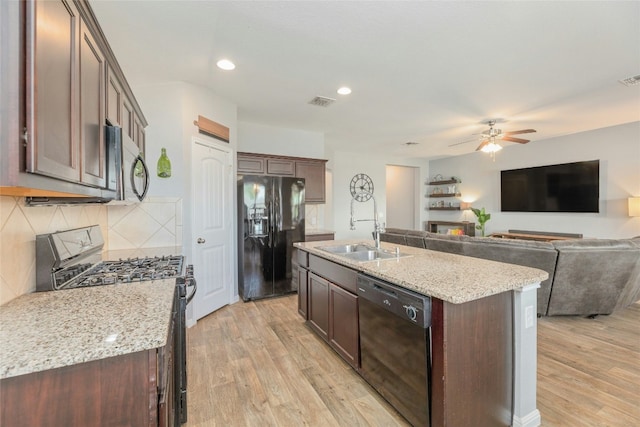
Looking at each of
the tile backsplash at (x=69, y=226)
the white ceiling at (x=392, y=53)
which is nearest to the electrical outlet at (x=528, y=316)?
the white ceiling at (x=392, y=53)

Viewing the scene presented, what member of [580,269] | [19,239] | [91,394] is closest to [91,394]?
[91,394]

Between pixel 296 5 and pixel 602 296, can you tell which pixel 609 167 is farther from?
pixel 296 5

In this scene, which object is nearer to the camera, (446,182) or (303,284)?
(303,284)

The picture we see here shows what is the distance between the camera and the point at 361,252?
104 inches

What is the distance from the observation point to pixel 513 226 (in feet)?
20.9

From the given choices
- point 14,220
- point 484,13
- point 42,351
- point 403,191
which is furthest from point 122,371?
point 403,191

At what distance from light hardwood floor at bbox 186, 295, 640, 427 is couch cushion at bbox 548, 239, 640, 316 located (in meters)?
0.19

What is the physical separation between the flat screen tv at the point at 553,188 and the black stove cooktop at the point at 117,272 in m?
6.83

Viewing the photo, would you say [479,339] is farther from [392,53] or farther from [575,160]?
[575,160]

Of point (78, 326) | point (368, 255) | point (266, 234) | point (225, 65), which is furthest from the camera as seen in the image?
point (266, 234)

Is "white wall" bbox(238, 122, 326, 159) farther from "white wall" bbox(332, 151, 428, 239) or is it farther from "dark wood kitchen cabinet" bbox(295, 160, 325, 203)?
"white wall" bbox(332, 151, 428, 239)

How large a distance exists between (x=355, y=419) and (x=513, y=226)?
20.7 ft

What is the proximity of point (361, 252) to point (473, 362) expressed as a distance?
134 centimetres

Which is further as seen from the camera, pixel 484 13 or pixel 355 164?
pixel 355 164
